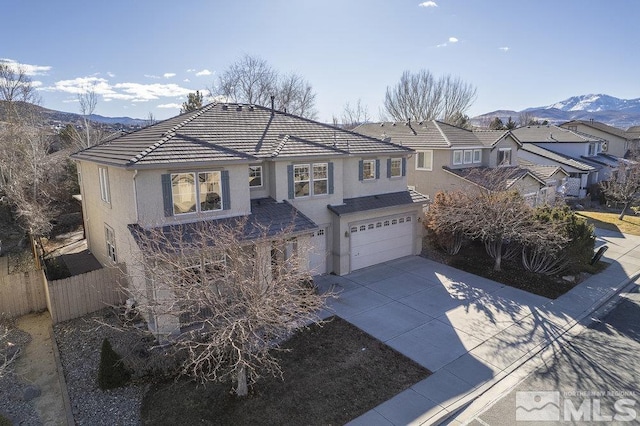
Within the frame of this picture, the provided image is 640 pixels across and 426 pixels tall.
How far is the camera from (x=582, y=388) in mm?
9820

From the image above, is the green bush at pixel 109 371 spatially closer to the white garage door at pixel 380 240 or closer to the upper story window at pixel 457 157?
the white garage door at pixel 380 240

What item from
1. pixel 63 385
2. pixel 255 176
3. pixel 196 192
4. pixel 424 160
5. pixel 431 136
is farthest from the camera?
pixel 431 136

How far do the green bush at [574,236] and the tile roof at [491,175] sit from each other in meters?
4.58

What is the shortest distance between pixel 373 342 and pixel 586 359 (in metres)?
6.07

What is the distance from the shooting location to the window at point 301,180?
16062 millimetres

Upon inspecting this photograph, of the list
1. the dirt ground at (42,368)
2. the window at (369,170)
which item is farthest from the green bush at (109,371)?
the window at (369,170)

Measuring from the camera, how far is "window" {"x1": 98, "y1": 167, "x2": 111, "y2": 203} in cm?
1455

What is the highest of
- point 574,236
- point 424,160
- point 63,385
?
point 424,160

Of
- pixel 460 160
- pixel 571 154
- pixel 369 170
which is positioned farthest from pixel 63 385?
pixel 571 154

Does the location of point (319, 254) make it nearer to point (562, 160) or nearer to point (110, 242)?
point (110, 242)

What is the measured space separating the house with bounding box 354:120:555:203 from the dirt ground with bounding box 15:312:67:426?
829 inches

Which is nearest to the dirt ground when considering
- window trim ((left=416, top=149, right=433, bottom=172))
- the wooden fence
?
the wooden fence

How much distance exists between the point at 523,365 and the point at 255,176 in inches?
442

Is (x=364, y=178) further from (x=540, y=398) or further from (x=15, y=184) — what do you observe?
(x=15, y=184)
